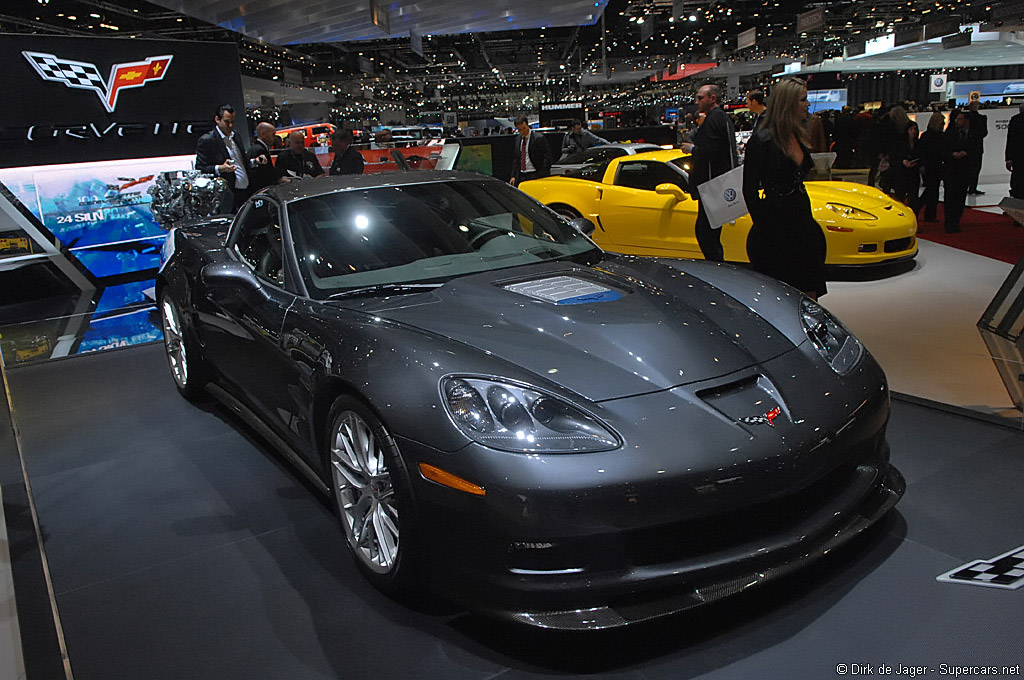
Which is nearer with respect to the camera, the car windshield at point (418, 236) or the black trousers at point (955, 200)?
the car windshield at point (418, 236)

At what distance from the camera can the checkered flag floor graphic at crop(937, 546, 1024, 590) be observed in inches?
87.0

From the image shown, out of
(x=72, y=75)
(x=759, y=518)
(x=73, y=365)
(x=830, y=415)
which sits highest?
(x=72, y=75)

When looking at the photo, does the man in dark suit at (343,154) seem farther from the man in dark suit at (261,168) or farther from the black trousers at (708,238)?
the black trousers at (708,238)

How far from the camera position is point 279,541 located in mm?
2787

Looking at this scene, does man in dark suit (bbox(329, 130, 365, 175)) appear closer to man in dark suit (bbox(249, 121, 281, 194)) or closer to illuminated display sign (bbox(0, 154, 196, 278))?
man in dark suit (bbox(249, 121, 281, 194))

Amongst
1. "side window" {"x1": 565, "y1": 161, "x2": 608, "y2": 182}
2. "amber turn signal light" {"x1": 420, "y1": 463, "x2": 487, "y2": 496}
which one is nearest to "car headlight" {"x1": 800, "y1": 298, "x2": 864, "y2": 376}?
"amber turn signal light" {"x1": 420, "y1": 463, "x2": 487, "y2": 496}

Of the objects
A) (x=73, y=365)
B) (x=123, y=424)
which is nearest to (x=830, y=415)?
(x=123, y=424)

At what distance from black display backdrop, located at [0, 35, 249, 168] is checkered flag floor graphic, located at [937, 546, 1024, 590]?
971 cm

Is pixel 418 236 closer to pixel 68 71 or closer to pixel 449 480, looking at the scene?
pixel 449 480

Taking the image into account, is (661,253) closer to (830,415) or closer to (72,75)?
(830,415)

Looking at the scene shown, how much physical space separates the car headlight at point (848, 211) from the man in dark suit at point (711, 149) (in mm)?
1463

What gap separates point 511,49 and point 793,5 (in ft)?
41.6

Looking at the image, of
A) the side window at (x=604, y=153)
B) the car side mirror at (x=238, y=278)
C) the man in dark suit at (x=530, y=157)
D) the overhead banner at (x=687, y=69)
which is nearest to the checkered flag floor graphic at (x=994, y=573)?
the car side mirror at (x=238, y=278)

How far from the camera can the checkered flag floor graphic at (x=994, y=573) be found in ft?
7.25
